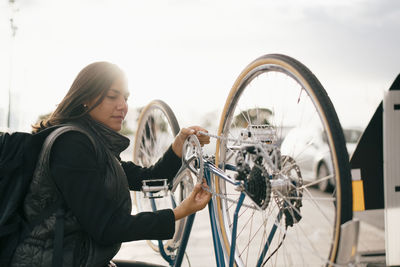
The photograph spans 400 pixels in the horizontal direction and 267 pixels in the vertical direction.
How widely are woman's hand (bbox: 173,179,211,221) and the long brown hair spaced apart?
0.67 metres

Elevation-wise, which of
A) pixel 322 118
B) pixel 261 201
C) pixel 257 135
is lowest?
pixel 261 201

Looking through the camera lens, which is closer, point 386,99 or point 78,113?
point 78,113

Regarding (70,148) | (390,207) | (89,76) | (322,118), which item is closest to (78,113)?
(89,76)

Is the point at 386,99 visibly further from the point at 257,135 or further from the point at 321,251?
the point at 321,251

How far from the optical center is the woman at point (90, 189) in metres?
1.71

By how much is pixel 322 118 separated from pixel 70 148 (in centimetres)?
104

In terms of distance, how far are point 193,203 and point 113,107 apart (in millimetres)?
646

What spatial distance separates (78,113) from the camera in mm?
2018

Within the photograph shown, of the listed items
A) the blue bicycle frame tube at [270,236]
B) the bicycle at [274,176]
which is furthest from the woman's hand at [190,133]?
the blue bicycle frame tube at [270,236]

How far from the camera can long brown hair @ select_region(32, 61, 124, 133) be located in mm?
1980

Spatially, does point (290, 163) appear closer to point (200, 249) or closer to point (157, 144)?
point (157, 144)

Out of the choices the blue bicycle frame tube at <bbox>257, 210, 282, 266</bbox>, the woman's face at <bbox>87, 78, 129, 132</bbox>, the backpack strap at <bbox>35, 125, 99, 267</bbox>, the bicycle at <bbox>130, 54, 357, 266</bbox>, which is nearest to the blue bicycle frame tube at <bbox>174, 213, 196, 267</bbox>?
the bicycle at <bbox>130, 54, 357, 266</bbox>

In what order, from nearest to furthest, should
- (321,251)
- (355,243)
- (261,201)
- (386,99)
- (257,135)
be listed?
(355,243)
(321,251)
(261,201)
(257,135)
(386,99)

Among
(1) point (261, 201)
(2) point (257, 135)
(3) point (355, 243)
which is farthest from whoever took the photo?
(2) point (257, 135)
